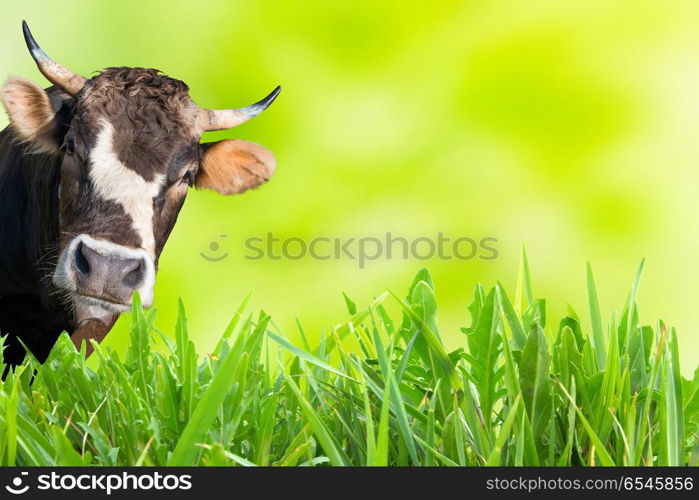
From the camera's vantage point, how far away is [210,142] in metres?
4.05

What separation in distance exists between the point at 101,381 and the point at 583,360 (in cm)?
98

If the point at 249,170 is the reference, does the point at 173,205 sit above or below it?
below

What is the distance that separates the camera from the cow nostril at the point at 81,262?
304 centimetres

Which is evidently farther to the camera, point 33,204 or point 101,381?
point 33,204

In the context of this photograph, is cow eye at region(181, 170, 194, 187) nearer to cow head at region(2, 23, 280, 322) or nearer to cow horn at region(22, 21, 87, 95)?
cow head at region(2, 23, 280, 322)

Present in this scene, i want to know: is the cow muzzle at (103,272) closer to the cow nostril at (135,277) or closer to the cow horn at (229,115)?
the cow nostril at (135,277)

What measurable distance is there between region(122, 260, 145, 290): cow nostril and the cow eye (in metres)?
0.71

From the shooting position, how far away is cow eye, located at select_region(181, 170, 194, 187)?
12.1ft

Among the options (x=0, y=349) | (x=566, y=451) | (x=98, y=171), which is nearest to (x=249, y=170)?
(x=98, y=171)

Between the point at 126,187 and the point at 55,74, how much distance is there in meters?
0.87

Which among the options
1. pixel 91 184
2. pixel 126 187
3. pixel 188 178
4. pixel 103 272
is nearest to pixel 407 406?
pixel 103 272

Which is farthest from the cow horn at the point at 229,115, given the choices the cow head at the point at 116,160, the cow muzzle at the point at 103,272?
the cow muzzle at the point at 103,272
